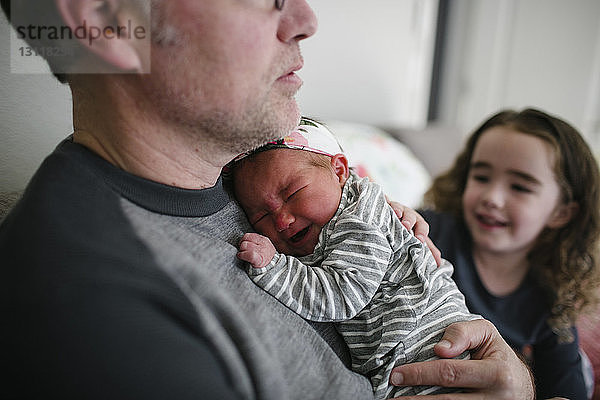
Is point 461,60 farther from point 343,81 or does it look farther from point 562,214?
point 562,214

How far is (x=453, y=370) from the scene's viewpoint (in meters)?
0.85

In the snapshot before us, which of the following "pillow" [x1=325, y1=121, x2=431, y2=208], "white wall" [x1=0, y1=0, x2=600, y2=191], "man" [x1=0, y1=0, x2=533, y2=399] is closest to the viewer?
"man" [x1=0, y1=0, x2=533, y2=399]

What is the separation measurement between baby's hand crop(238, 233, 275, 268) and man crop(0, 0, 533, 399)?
2 centimetres

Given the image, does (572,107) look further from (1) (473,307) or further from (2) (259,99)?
(2) (259,99)

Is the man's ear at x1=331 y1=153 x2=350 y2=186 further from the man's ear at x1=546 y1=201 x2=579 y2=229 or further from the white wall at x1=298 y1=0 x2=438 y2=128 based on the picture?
the white wall at x1=298 y1=0 x2=438 y2=128

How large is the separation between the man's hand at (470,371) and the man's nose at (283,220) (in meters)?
0.35

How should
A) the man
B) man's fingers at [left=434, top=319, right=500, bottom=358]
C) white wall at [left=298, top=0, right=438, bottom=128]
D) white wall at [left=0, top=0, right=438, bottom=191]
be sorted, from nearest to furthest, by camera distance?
→ the man, man's fingers at [left=434, top=319, right=500, bottom=358], white wall at [left=0, top=0, right=438, bottom=191], white wall at [left=298, top=0, right=438, bottom=128]

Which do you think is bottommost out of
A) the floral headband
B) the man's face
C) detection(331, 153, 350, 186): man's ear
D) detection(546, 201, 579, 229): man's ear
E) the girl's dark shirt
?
the girl's dark shirt

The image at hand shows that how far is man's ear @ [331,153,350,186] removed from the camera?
109cm

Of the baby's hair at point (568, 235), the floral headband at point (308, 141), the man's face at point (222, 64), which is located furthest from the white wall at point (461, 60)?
the man's face at point (222, 64)

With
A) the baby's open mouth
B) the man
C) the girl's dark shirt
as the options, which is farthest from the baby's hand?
the girl's dark shirt

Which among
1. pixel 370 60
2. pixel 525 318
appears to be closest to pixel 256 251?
pixel 525 318

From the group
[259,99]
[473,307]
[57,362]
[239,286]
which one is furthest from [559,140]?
[57,362]

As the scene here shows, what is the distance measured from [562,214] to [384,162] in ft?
2.52
